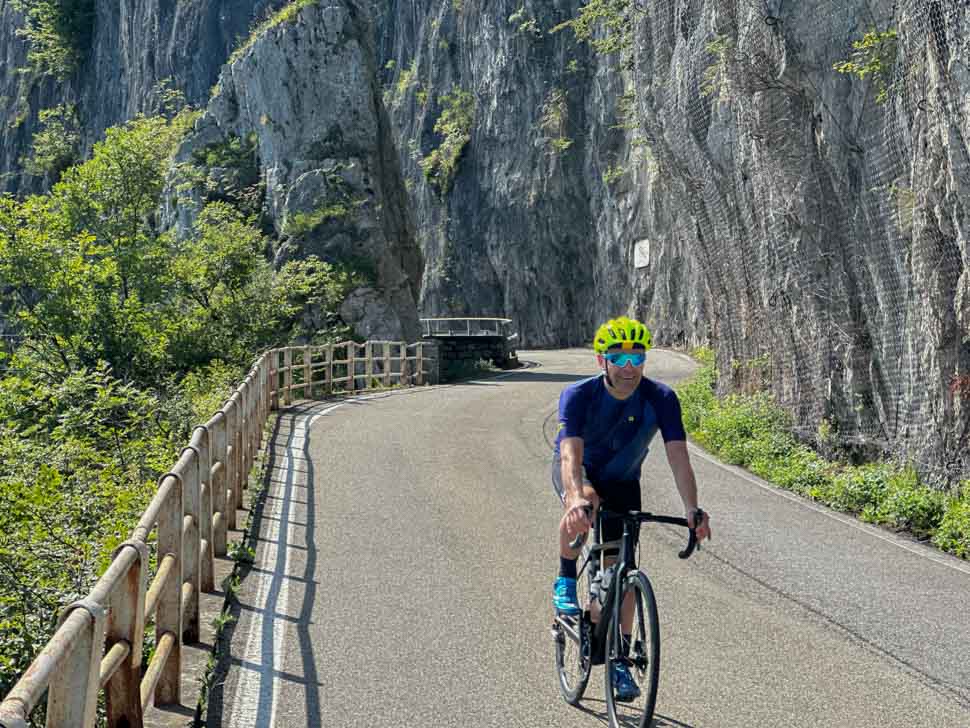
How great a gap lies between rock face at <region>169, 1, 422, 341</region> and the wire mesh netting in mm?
18769

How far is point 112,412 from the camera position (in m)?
21.5

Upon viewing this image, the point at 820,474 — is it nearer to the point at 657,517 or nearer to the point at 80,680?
the point at 657,517

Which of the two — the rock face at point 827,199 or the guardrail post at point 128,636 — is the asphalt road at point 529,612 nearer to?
the guardrail post at point 128,636

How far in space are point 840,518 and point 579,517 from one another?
25.8ft

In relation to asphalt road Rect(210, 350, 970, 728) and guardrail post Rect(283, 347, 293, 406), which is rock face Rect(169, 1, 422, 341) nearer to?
guardrail post Rect(283, 347, 293, 406)

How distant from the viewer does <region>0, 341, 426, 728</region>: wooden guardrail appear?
12.4ft

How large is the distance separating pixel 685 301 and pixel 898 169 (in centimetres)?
3605

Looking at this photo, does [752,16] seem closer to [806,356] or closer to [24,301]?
[806,356]

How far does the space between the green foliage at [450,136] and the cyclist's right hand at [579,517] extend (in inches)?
2466

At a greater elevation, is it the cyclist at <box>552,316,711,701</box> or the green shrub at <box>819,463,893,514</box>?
the cyclist at <box>552,316,711,701</box>

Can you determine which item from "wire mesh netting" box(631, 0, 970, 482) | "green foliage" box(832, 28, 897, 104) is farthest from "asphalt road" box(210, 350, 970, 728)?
"green foliage" box(832, 28, 897, 104)

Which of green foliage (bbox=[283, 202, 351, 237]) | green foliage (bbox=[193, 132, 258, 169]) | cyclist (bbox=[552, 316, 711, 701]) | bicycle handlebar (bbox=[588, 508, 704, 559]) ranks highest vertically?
green foliage (bbox=[193, 132, 258, 169])

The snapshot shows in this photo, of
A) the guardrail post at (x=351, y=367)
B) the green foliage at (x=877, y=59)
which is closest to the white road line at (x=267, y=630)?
the green foliage at (x=877, y=59)

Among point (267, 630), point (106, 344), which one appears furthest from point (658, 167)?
point (267, 630)
